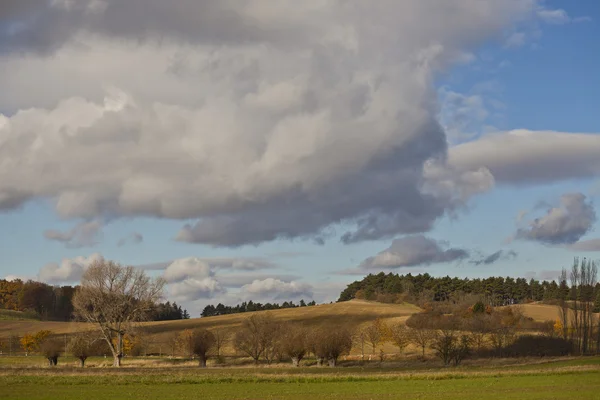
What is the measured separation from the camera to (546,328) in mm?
128875

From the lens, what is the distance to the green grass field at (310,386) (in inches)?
1687

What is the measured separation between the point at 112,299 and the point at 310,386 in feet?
185

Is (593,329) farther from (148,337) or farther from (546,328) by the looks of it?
(148,337)

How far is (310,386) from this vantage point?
5253cm

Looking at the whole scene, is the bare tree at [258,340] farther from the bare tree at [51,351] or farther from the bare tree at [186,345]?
the bare tree at [51,351]

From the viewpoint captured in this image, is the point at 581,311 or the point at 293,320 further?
the point at 293,320

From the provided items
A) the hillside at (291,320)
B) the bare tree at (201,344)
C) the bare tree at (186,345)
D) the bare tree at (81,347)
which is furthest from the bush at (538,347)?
the bare tree at (81,347)

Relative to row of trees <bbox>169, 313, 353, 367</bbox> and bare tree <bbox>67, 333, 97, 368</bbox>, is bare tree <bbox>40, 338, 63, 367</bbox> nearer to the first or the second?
bare tree <bbox>67, 333, 97, 368</bbox>

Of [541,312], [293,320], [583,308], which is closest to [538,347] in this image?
[583,308]

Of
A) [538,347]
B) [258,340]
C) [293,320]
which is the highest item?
[258,340]

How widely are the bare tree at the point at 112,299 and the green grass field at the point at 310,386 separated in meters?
32.3

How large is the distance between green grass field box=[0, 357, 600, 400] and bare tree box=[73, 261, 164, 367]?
106ft

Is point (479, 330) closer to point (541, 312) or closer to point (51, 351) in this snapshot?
point (51, 351)

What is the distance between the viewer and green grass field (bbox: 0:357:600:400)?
1687 inches
